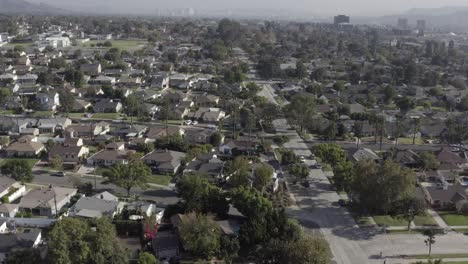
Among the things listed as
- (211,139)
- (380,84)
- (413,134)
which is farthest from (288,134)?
(380,84)

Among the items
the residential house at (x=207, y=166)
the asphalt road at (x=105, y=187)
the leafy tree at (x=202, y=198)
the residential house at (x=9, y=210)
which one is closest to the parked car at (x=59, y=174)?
the asphalt road at (x=105, y=187)

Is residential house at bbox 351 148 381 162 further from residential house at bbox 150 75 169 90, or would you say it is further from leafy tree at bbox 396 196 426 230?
residential house at bbox 150 75 169 90

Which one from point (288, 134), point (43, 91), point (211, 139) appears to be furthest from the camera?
point (43, 91)

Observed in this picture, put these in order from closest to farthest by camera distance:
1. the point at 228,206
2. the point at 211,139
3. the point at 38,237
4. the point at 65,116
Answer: the point at 38,237 < the point at 228,206 < the point at 211,139 < the point at 65,116

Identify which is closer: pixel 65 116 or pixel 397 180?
pixel 397 180

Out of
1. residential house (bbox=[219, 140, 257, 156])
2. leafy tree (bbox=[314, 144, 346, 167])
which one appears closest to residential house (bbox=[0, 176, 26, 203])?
residential house (bbox=[219, 140, 257, 156])

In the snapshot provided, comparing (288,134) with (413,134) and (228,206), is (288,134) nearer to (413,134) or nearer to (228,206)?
(413,134)
